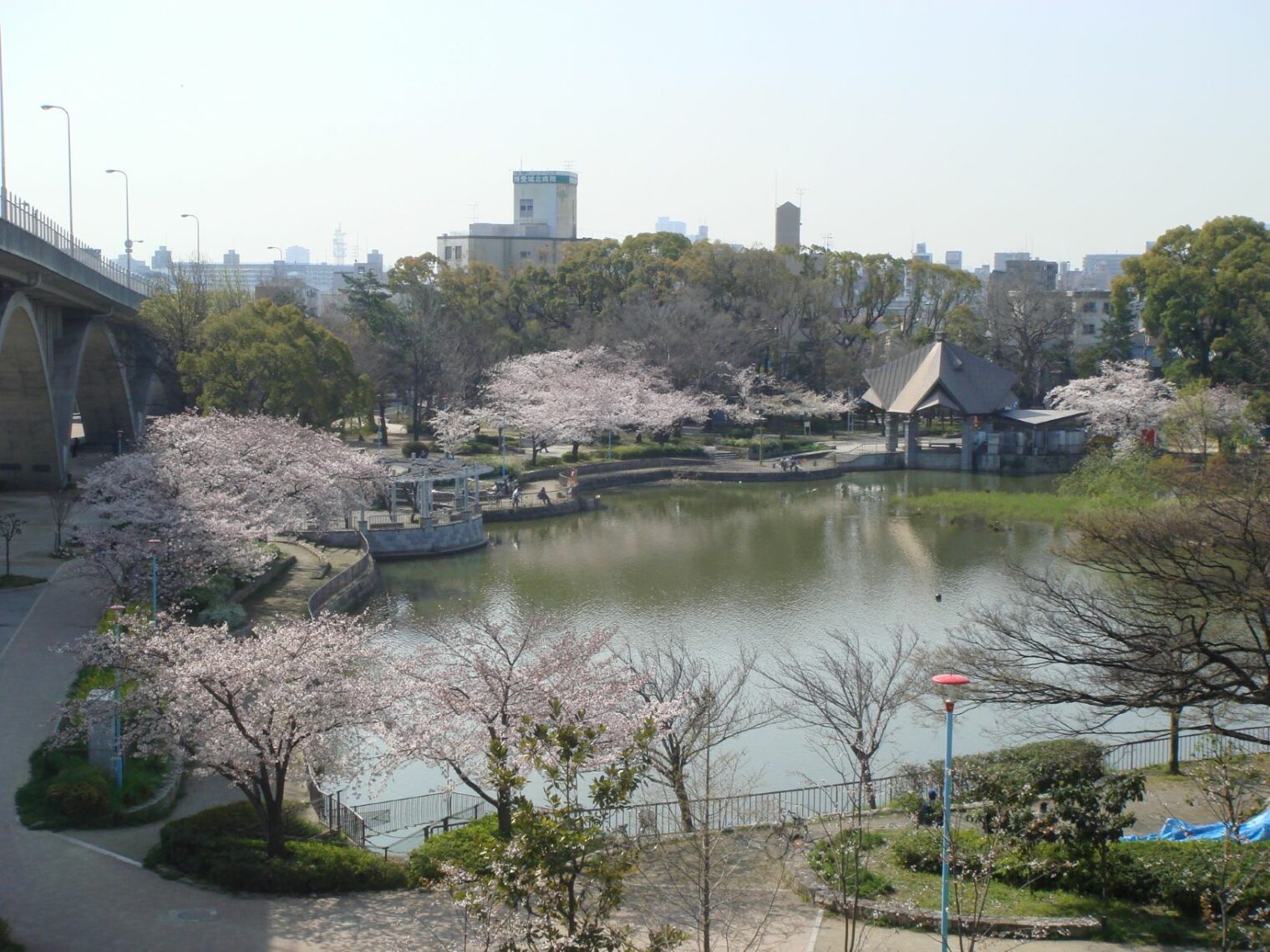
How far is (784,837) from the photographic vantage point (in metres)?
11.9

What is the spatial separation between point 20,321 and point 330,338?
955 cm

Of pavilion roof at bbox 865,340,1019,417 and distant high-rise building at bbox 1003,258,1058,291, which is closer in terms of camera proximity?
pavilion roof at bbox 865,340,1019,417

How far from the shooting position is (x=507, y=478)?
1439 inches

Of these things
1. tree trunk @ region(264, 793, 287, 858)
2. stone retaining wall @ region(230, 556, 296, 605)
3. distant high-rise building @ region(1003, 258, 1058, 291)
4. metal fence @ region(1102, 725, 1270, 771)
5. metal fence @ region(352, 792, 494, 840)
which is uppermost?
distant high-rise building @ region(1003, 258, 1058, 291)

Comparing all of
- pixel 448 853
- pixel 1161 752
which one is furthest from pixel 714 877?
pixel 1161 752

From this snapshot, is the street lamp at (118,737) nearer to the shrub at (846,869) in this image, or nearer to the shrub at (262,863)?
the shrub at (262,863)

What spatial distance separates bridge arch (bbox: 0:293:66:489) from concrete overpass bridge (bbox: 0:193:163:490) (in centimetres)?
2

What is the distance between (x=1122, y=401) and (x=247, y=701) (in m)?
38.3

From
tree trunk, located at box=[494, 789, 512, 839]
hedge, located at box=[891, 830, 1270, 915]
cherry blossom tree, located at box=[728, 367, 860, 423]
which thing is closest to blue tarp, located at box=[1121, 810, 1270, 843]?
hedge, located at box=[891, 830, 1270, 915]

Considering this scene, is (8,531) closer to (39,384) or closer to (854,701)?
(39,384)

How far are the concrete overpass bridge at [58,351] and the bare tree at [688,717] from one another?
1397cm

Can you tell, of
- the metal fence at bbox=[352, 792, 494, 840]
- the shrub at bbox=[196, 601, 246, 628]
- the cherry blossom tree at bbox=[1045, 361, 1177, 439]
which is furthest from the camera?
the cherry blossom tree at bbox=[1045, 361, 1177, 439]

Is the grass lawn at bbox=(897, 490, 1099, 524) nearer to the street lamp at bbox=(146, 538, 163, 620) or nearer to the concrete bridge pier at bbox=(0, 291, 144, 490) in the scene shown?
the street lamp at bbox=(146, 538, 163, 620)

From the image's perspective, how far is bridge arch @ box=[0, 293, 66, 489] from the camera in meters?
28.7
